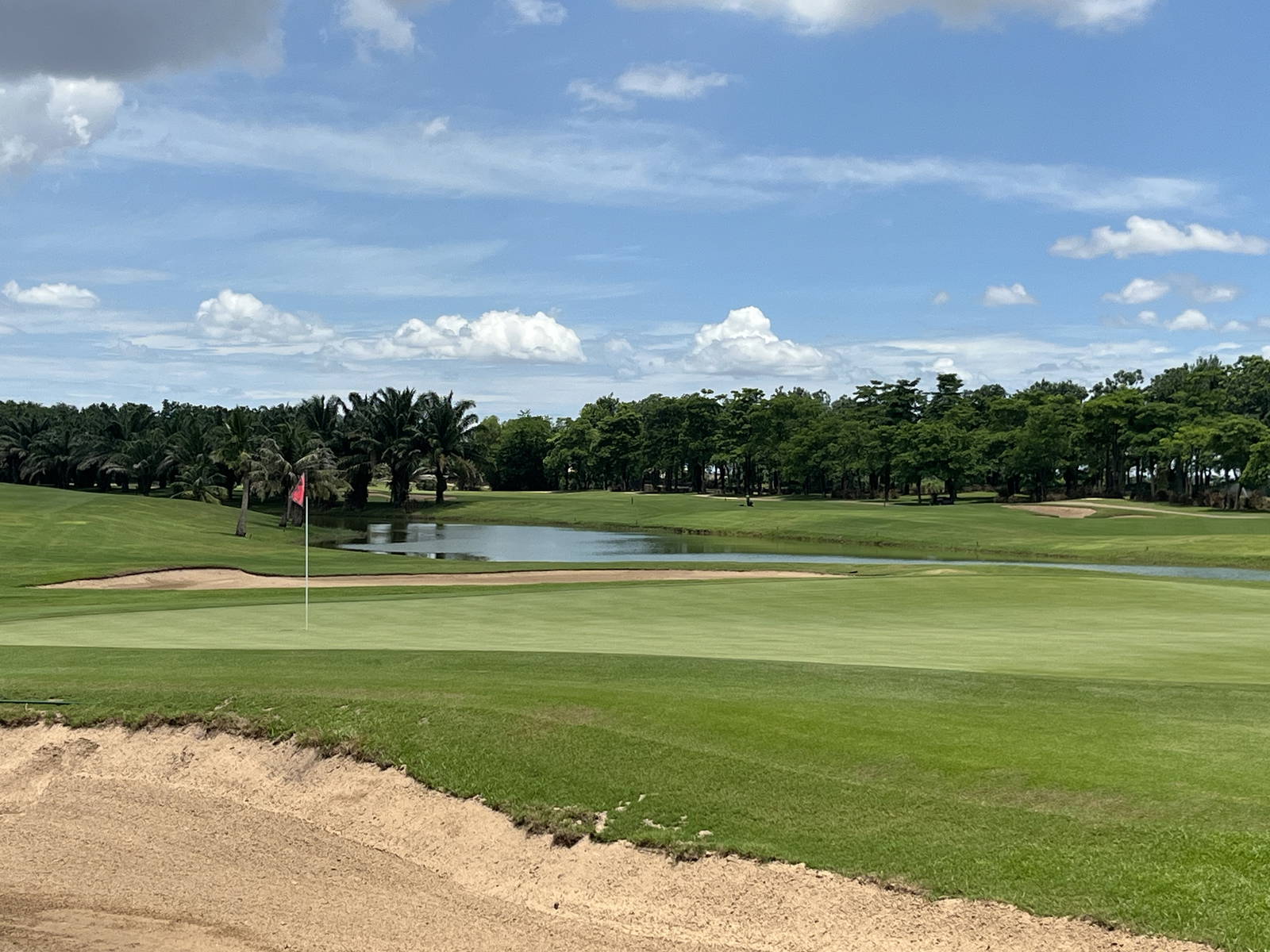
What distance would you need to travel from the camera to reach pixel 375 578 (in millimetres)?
43875

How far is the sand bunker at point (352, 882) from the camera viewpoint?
8.89 metres

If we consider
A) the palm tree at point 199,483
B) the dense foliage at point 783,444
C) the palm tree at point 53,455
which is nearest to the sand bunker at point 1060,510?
the dense foliage at point 783,444

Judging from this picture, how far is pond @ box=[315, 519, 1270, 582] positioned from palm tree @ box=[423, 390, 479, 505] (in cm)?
1838

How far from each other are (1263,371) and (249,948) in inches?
6842

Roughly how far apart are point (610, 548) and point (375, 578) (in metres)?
31.9

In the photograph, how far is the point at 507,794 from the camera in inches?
452

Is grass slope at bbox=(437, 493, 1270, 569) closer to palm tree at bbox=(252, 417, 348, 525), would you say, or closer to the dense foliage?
the dense foliage

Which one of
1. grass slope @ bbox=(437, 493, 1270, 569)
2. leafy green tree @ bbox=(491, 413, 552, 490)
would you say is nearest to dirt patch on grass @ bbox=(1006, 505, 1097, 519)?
grass slope @ bbox=(437, 493, 1270, 569)

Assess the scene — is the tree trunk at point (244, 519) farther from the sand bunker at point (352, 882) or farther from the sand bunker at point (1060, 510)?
the sand bunker at point (1060, 510)

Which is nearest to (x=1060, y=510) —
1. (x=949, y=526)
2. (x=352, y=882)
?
(x=949, y=526)

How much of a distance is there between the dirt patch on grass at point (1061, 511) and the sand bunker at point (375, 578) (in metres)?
48.7

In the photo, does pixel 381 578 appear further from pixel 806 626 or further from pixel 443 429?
pixel 443 429

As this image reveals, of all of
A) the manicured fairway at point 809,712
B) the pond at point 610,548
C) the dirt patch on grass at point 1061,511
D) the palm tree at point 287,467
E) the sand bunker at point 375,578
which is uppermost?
the palm tree at point 287,467

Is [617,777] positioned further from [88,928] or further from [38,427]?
[38,427]
